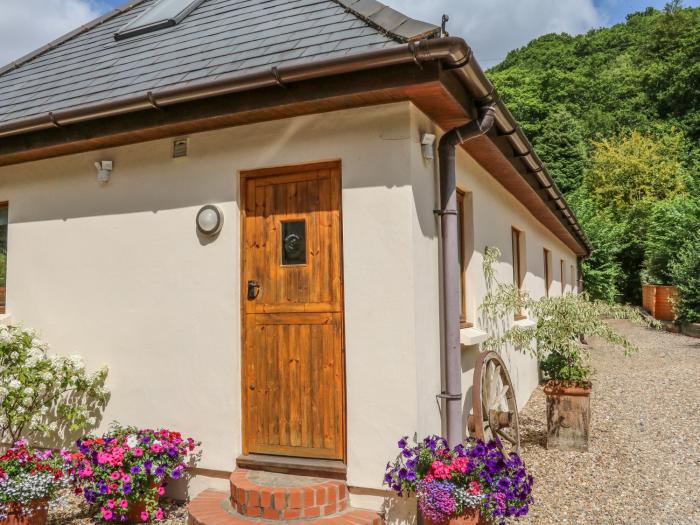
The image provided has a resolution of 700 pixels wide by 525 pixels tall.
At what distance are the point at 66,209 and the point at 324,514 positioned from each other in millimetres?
3800

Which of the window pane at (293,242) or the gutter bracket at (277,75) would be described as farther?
the window pane at (293,242)

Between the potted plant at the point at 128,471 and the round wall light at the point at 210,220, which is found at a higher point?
the round wall light at the point at 210,220

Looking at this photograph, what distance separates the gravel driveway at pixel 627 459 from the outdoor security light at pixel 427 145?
9.59ft

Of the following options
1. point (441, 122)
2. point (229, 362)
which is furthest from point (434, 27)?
point (229, 362)

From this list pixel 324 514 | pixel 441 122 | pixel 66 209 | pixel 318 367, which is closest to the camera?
pixel 324 514

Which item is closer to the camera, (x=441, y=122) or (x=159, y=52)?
(x=441, y=122)

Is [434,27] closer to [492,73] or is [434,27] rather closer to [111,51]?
[111,51]

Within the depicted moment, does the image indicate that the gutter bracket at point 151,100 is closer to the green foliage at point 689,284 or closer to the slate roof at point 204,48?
the slate roof at point 204,48

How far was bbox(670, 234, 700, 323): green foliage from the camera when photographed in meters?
16.6

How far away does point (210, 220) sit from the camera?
4574mm

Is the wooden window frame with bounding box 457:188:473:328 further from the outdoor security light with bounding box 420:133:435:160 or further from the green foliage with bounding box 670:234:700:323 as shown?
the green foliage with bounding box 670:234:700:323

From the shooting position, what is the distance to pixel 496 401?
5465 millimetres

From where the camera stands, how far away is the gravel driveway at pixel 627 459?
438 centimetres

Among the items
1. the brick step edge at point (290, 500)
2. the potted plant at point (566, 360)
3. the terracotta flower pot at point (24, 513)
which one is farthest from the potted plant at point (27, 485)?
the potted plant at point (566, 360)
